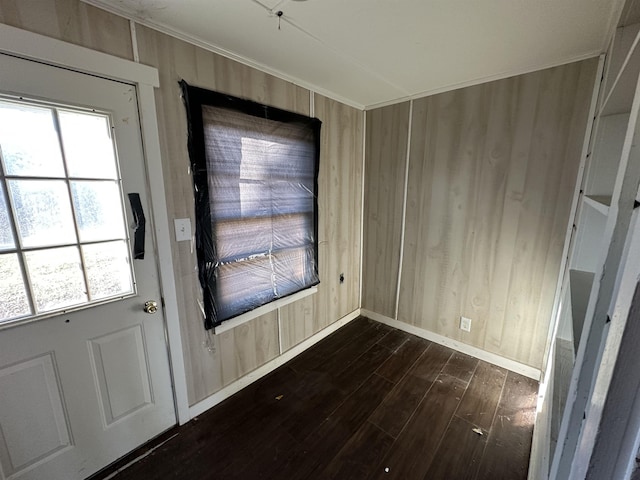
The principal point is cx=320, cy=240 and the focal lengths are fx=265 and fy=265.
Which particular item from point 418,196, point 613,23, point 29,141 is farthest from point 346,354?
point 613,23

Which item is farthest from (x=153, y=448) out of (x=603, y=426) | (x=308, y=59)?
(x=308, y=59)

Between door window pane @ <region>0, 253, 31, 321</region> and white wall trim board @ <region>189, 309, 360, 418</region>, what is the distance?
3.63 feet

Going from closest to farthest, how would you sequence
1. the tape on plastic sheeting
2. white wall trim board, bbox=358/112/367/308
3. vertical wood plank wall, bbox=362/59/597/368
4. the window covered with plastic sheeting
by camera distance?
the tape on plastic sheeting, the window covered with plastic sheeting, vertical wood plank wall, bbox=362/59/597/368, white wall trim board, bbox=358/112/367/308

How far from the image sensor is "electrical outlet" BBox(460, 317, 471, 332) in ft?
7.80

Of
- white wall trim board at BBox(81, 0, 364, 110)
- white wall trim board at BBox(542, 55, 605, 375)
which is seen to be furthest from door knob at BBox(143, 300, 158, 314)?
white wall trim board at BBox(542, 55, 605, 375)

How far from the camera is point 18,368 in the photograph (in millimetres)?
1148

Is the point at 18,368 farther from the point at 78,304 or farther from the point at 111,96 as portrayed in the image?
the point at 111,96

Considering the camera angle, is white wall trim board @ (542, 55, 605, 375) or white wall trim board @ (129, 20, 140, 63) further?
white wall trim board @ (542, 55, 605, 375)

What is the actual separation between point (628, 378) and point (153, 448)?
210 centimetres

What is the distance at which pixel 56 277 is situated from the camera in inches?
47.1

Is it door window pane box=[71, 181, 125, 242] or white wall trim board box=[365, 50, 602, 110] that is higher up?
white wall trim board box=[365, 50, 602, 110]

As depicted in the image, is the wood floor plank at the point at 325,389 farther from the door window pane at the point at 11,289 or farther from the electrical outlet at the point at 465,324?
the door window pane at the point at 11,289

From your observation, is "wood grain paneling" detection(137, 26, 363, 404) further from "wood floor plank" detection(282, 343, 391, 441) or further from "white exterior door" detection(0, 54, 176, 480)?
"wood floor plank" detection(282, 343, 391, 441)

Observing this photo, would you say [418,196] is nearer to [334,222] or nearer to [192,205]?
[334,222]
